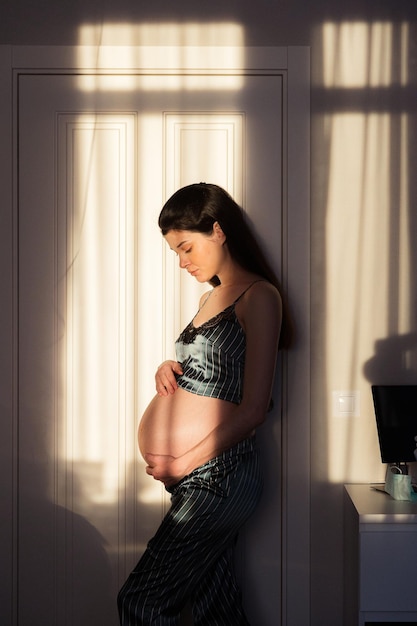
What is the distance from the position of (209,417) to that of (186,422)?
8cm

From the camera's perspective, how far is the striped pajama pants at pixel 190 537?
2.05 meters

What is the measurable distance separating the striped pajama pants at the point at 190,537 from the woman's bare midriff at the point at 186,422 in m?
0.09

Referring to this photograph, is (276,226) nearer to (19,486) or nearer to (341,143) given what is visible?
(341,143)

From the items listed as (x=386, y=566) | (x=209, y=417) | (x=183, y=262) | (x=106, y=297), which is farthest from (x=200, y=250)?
(x=386, y=566)

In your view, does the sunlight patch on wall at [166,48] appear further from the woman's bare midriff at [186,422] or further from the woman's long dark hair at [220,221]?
the woman's bare midriff at [186,422]

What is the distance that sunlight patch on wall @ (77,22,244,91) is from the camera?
2361 mm

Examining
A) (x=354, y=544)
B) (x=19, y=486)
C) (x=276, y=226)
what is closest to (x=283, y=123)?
(x=276, y=226)

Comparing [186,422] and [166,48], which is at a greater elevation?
[166,48]

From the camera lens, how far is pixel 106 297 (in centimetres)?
238

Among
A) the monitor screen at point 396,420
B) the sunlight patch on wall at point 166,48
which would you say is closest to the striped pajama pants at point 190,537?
the monitor screen at point 396,420

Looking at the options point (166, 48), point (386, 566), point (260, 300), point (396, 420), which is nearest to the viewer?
point (386, 566)

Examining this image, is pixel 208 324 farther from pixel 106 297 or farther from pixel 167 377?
pixel 106 297

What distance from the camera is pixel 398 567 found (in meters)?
2.02

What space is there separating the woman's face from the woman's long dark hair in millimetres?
17
